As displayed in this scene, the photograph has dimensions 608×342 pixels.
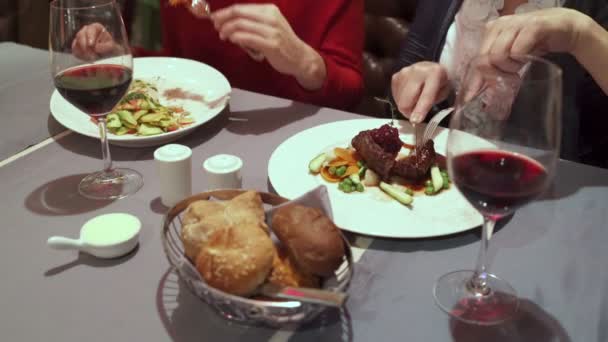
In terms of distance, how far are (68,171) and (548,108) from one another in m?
0.83

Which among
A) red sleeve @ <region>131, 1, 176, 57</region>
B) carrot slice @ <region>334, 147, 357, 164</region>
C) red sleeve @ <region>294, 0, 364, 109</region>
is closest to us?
carrot slice @ <region>334, 147, 357, 164</region>

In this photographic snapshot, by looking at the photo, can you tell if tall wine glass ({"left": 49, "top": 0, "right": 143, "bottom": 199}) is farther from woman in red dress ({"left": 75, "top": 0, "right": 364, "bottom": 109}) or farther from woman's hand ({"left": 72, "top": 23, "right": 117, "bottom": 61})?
woman in red dress ({"left": 75, "top": 0, "right": 364, "bottom": 109})

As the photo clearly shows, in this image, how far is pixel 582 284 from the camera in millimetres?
784

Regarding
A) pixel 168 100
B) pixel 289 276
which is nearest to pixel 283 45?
pixel 168 100

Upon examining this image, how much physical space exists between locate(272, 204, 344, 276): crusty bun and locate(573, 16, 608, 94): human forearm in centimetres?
75

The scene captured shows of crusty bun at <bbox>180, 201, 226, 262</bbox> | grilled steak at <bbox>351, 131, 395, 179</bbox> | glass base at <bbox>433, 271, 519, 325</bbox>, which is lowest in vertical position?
glass base at <bbox>433, 271, 519, 325</bbox>

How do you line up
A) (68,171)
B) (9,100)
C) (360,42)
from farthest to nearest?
(360,42) < (9,100) < (68,171)

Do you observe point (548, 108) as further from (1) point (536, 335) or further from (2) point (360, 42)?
(2) point (360, 42)

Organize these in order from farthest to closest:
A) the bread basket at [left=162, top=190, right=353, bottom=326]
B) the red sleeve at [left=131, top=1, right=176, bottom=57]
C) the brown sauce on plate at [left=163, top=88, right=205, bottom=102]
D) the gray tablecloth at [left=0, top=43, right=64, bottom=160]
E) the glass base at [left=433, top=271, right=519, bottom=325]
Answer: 1. the red sleeve at [left=131, top=1, right=176, bottom=57]
2. the brown sauce on plate at [left=163, top=88, right=205, bottom=102]
3. the gray tablecloth at [left=0, top=43, right=64, bottom=160]
4. the glass base at [left=433, top=271, right=519, bottom=325]
5. the bread basket at [left=162, top=190, right=353, bottom=326]

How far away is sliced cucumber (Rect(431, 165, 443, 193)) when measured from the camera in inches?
38.2

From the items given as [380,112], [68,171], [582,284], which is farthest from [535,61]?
[380,112]

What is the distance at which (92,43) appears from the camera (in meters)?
0.90

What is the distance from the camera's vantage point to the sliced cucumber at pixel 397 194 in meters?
0.93

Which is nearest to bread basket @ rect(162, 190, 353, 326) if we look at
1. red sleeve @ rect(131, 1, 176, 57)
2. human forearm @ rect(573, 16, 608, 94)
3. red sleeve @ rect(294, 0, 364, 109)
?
human forearm @ rect(573, 16, 608, 94)
